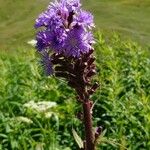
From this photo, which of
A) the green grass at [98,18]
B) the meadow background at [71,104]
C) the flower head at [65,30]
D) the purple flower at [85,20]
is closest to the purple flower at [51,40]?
the flower head at [65,30]

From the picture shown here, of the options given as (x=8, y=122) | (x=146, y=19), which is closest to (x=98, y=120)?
(x=8, y=122)

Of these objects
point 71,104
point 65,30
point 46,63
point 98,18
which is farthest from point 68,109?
point 98,18

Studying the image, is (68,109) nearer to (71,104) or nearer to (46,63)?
(71,104)

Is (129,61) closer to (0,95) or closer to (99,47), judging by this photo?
(99,47)

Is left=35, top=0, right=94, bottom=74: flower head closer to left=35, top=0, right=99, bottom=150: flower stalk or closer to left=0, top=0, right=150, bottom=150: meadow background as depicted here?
left=35, top=0, right=99, bottom=150: flower stalk

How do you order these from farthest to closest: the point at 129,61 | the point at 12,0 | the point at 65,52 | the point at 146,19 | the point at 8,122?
1. the point at 12,0
2. the point at 146,19
3. the point at 129,61
4. the point at 8,122
5. the point at 65,52

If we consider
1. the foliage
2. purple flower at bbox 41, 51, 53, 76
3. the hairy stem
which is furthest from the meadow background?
purple flower at bbox 41, 51, 53, 76

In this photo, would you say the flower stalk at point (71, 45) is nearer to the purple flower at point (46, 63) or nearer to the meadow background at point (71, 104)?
the purple flower at point (46, 63)
